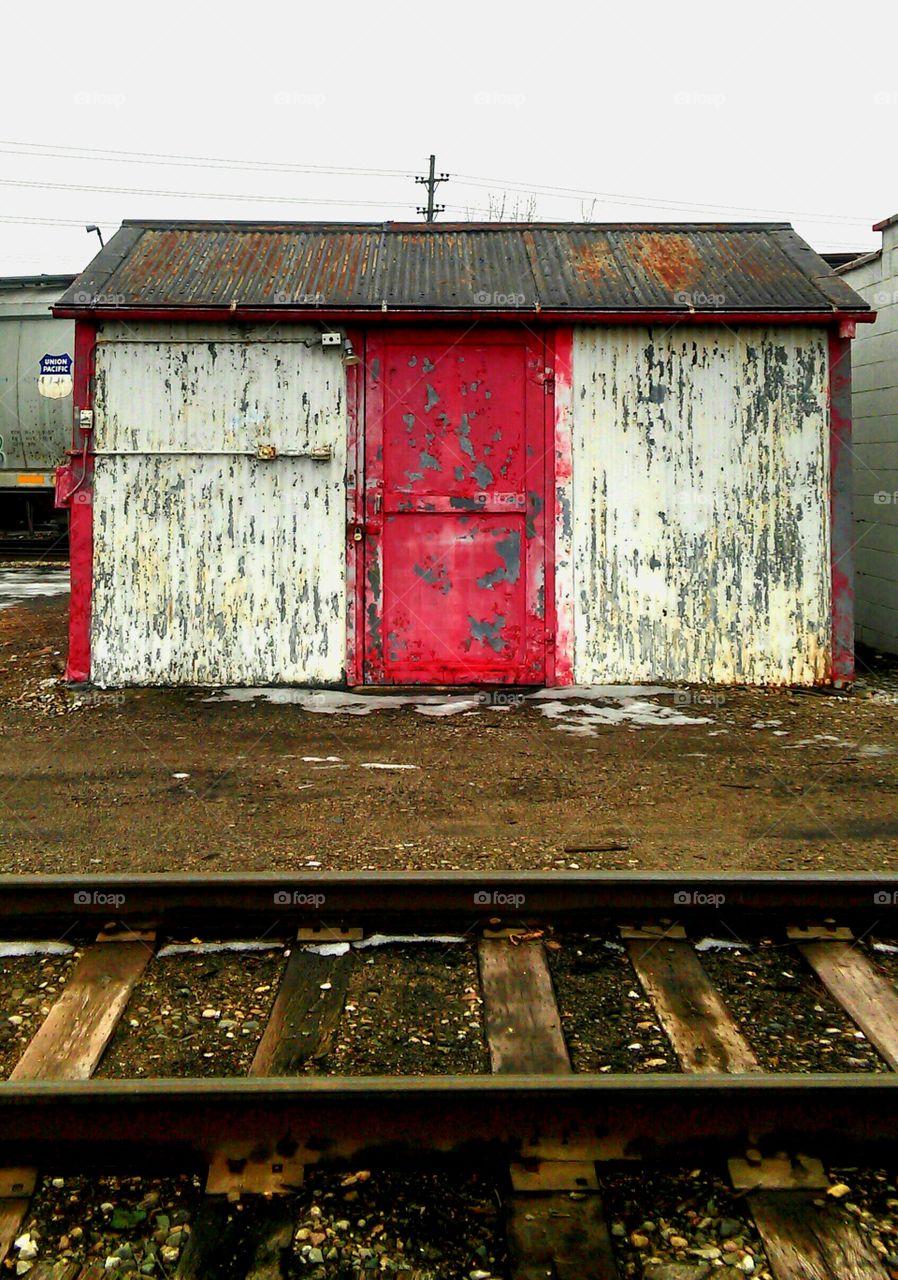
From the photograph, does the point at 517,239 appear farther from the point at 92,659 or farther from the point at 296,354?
the point at 92,659

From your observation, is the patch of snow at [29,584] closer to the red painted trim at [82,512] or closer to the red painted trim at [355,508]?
the red painted trim at [82,512]

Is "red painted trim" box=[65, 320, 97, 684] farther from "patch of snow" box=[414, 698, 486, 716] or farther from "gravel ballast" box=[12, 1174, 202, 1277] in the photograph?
"gravel ballast" box=[12, 1174, 202, 1277]

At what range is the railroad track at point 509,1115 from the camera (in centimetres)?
266

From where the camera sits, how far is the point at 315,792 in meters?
6.21

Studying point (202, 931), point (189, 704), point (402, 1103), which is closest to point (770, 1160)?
point (402, 1103)

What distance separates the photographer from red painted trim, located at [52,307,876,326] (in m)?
8.65
